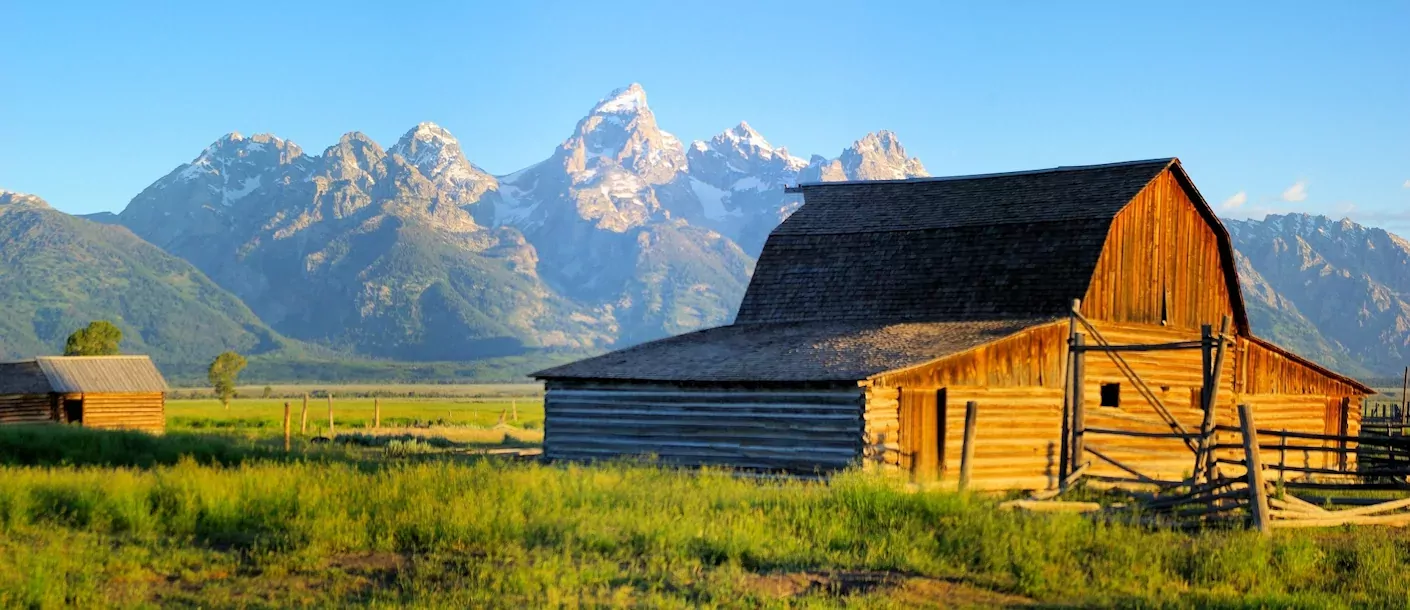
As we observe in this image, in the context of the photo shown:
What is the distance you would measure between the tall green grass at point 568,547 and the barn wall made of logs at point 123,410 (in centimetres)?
3357

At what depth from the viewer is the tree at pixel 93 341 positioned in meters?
69.1

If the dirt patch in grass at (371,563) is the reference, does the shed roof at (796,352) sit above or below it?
above

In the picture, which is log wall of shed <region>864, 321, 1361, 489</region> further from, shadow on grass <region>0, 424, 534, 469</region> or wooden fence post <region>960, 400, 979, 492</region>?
shadow on grass <region>0, 424, 534, 469</region>

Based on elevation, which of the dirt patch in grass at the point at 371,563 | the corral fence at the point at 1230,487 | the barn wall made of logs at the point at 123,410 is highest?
the corral fence at the point at 1230,487

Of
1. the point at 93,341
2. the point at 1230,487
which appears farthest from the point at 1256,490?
the point at 93,341

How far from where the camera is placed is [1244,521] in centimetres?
1894

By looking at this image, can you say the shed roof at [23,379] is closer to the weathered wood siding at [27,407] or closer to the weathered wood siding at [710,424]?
the weathered wood siding at [27,407]

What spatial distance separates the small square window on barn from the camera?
2961cm

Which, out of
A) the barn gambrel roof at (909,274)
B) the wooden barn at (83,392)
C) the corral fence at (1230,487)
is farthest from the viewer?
the wooden barn at (83,392)

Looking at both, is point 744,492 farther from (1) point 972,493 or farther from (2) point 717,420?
→ (2) point 717,420

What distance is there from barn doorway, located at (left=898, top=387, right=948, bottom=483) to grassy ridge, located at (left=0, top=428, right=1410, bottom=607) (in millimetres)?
6482

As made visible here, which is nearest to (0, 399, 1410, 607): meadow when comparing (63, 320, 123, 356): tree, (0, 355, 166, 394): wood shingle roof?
(0, 355, 166, 394): wood shingle roof

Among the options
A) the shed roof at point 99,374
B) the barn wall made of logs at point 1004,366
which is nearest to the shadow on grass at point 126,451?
the barn wall made of logs at point 1004,366

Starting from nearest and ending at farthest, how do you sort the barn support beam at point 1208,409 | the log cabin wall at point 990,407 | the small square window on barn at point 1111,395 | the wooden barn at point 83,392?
the barn support beam at point 1208,409
the log cabin wall at point 990,407
the small square window on barn at point 1111,395
the wooden barn at point 83,392
